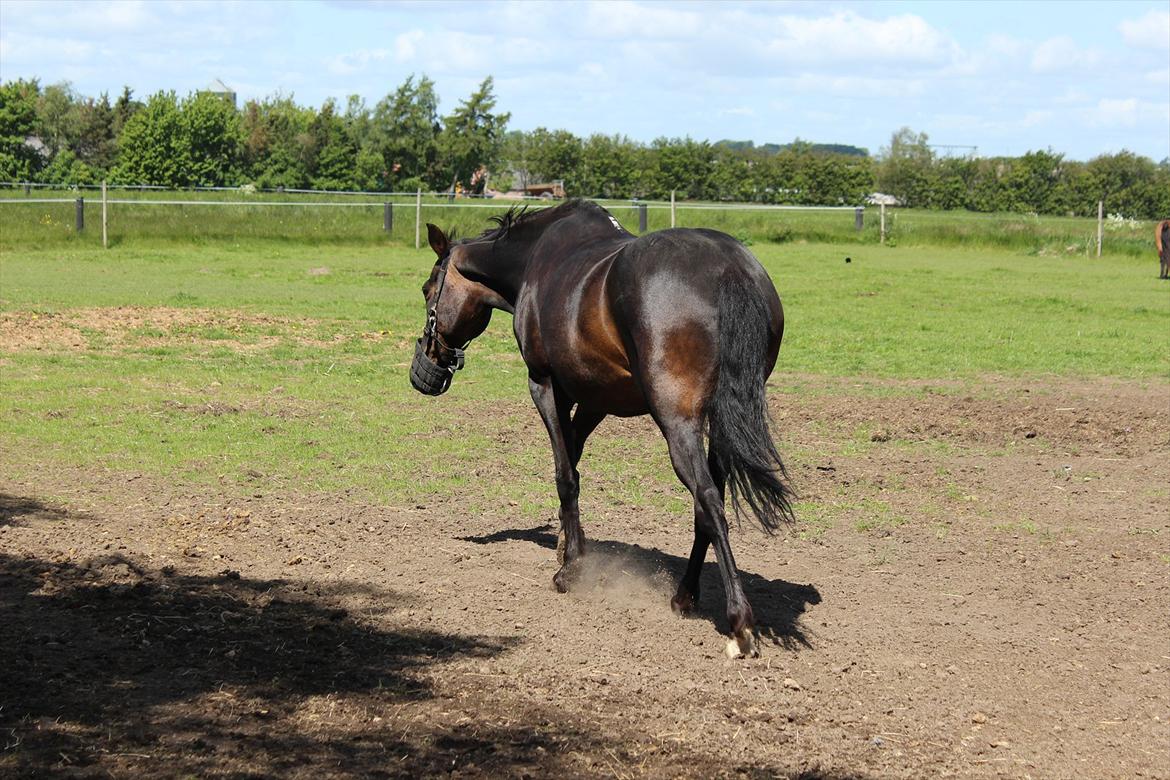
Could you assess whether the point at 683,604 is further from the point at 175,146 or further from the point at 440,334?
the point at 175,146

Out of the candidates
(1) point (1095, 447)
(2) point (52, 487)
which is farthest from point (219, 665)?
(1) point (1095, 447)

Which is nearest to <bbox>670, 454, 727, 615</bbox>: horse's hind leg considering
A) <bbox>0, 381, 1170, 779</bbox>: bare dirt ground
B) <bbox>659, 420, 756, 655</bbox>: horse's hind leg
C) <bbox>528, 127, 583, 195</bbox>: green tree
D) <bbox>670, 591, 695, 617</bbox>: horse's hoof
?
<bbox>670, 591, 695, 617</bbox>: horse's hoof

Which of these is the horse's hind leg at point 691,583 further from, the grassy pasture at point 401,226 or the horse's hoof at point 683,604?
the grassy pasture at point 401,226

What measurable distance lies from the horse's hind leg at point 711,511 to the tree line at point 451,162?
150 feet

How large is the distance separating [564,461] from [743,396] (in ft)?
5.35

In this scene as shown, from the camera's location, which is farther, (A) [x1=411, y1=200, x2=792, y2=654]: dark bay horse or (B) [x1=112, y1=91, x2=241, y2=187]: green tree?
(B) [x1=112, y1=91, x2=241, y2=187]: green tree

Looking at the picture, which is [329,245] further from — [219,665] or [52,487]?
[219,665]

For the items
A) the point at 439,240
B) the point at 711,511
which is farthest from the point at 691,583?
the point at 439,240

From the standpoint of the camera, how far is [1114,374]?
13945 mm

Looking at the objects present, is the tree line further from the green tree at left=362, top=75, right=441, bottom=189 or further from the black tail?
the black tail

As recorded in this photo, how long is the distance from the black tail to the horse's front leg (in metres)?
1.40

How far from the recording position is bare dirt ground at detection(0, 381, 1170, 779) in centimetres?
430

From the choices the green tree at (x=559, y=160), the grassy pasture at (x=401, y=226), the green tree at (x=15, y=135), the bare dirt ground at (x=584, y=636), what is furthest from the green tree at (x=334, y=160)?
the bare dirt ground at (x=584, y=636)

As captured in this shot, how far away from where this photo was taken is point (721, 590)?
657 cm
